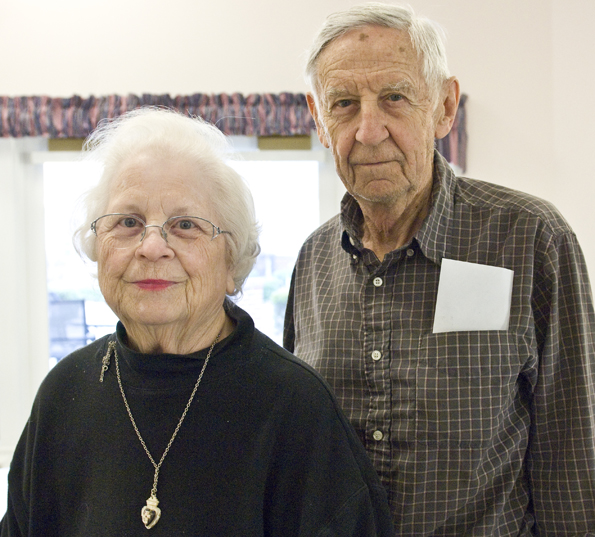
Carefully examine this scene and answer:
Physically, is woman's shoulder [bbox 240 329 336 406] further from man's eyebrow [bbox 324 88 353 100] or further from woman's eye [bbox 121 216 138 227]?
man's eyebrow [bbox 324 88 353 100]

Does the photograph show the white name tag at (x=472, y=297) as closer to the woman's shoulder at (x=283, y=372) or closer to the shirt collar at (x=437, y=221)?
the shirt collar at (x=437, y=221)

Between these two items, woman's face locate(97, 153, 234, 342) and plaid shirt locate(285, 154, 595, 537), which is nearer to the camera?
woman's face locate(97, 153, 234, 342)

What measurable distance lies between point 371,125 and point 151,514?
0.86 m

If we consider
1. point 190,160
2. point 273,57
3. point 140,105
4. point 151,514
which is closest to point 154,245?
point 190,160

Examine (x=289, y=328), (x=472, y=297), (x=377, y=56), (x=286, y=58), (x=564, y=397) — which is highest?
(x=286, y=58)

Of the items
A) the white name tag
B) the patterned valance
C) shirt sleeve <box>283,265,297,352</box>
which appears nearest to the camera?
the white name tag

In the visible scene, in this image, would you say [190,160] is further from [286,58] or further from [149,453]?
[286,58]

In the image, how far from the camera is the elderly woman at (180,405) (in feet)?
3.30

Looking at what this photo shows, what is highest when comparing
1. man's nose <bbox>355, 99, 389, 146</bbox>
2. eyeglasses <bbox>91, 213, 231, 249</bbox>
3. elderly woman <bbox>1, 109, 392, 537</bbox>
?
man's nose <bbox>355, 99, 389, 146</bbox>

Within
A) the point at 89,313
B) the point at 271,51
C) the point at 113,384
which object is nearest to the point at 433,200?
the point at 113,384

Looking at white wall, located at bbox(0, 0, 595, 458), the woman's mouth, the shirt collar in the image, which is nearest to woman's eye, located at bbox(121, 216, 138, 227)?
the woman's mouth

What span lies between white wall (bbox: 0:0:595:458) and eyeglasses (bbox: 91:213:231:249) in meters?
1.82

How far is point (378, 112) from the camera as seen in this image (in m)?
1.21

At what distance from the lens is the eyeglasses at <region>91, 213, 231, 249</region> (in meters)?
1.06
